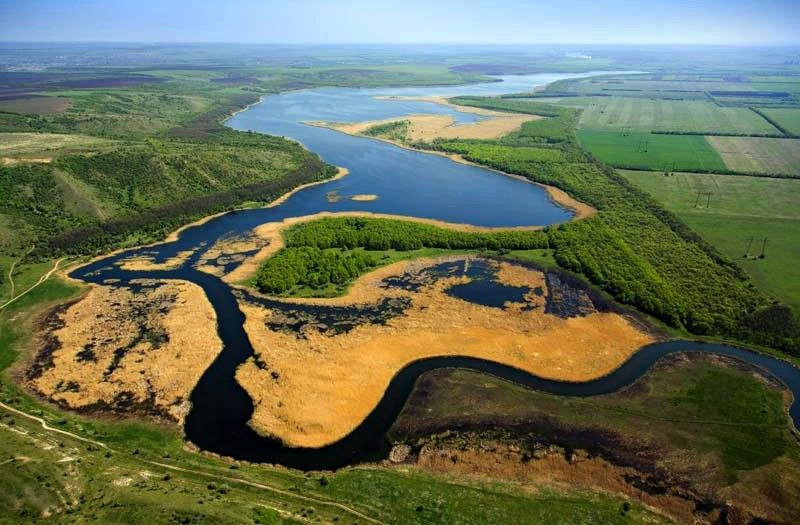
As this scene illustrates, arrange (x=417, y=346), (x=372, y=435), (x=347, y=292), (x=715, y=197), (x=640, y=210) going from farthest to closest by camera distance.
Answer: (x=715, y=197)
(x=640, y=210)
(x=347, y=292)
(x=417, y=346)
(x=372, y=435)

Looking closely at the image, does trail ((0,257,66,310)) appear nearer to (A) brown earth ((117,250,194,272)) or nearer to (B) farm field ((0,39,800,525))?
(B) farm field ((0,39,800,525))

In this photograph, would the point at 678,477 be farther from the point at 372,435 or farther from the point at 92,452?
the point at 92,452

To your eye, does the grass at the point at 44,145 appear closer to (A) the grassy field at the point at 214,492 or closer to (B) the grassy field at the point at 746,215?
(A) the grassy field at the point at 214,492

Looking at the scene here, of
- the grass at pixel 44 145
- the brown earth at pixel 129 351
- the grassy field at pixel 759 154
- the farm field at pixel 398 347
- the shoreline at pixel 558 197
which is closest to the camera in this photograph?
the farm field at pixel 398 347

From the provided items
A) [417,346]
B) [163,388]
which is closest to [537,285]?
[417,346]

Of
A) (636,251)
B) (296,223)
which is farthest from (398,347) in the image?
(636,251)

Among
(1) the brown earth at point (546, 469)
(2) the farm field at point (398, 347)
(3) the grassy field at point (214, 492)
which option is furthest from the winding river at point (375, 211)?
(1) the brown earth at point (546, 469)
